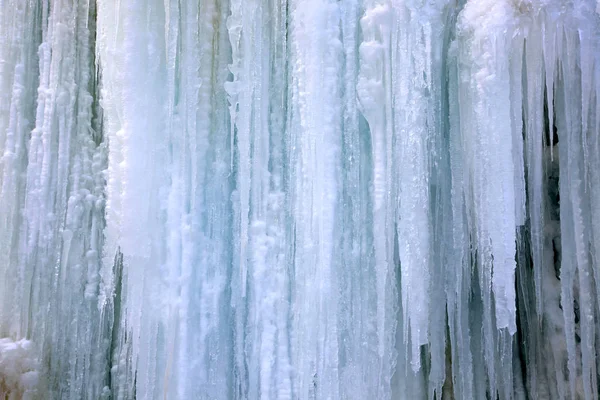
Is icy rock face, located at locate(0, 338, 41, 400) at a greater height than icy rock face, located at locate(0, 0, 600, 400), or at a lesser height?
lesser

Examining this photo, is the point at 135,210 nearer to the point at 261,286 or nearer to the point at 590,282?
the point at 261,286

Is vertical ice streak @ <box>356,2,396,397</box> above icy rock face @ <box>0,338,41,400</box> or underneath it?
above

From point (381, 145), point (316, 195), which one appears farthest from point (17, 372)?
point (381, 145)

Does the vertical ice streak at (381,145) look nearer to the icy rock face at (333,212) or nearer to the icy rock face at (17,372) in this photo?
the icy rock face at (333,212)

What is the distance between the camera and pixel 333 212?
2.62 m

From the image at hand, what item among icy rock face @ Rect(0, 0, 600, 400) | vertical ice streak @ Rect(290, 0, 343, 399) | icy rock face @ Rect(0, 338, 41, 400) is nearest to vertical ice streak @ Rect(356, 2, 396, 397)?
icy rock face @ Rect(0, 0, 600, 400)

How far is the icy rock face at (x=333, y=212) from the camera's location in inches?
99.3

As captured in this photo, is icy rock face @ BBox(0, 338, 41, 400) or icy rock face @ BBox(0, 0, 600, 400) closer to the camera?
icy rock face @ BBox(0, 0, 600, 400)

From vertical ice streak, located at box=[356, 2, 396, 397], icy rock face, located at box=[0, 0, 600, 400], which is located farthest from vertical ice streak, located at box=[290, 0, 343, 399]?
vertical ice streak, located at box=[356, 2, 396, 397]

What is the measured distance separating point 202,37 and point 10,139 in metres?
1.31

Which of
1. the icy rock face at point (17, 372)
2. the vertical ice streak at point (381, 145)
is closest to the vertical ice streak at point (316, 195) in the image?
the vertical ice streak at point (381, 145)

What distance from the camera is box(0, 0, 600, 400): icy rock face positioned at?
252cm

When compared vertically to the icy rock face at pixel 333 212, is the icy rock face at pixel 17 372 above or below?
below

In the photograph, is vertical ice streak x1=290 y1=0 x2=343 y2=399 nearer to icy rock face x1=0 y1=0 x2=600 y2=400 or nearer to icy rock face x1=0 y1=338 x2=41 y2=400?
icy rock face x1=0 y1=0 x2=600 y2=400
